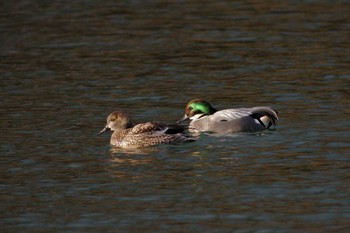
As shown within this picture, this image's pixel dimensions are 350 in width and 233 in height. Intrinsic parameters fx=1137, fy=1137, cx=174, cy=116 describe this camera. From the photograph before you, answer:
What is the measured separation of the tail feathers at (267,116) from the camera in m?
15.9

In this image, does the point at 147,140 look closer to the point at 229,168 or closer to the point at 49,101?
the point at 229,168

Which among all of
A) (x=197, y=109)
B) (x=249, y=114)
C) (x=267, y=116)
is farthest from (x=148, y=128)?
(x=267, y=116)

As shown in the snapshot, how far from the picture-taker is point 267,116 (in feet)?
52.3

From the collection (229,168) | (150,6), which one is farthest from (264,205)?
(150,6)

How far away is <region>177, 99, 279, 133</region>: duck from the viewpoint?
16.0 metres

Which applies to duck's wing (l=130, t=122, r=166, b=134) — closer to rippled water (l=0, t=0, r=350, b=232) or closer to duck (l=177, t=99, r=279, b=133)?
rippled water (l=0, t=0, r=350, b=232)

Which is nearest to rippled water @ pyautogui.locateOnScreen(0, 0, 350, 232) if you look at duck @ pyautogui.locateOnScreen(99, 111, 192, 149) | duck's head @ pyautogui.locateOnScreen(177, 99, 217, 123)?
duck @ pyautogui.locateOnScreen(99, 111, 192, 149)

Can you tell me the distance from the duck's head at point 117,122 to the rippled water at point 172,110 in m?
0.28

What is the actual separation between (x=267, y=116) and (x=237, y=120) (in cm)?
42

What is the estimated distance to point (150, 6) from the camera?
27750mm

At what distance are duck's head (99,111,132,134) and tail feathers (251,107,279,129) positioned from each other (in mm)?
1808

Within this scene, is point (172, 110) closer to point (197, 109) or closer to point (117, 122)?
point (197, 109)

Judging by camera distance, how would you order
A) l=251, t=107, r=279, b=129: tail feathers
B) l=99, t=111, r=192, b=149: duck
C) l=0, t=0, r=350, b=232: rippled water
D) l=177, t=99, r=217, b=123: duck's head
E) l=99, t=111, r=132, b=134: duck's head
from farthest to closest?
l=177, t=99, r=217, b=123: duck's head
l=251, t=107, r=279, b=129: tail feathers
l=99, t=111, r=132, b=134: duck's head
l=99, t=111, r=192, b=149: duck
l=0, t=0, r=350, b=232: rippled water

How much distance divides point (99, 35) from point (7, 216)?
1322 centimetres
